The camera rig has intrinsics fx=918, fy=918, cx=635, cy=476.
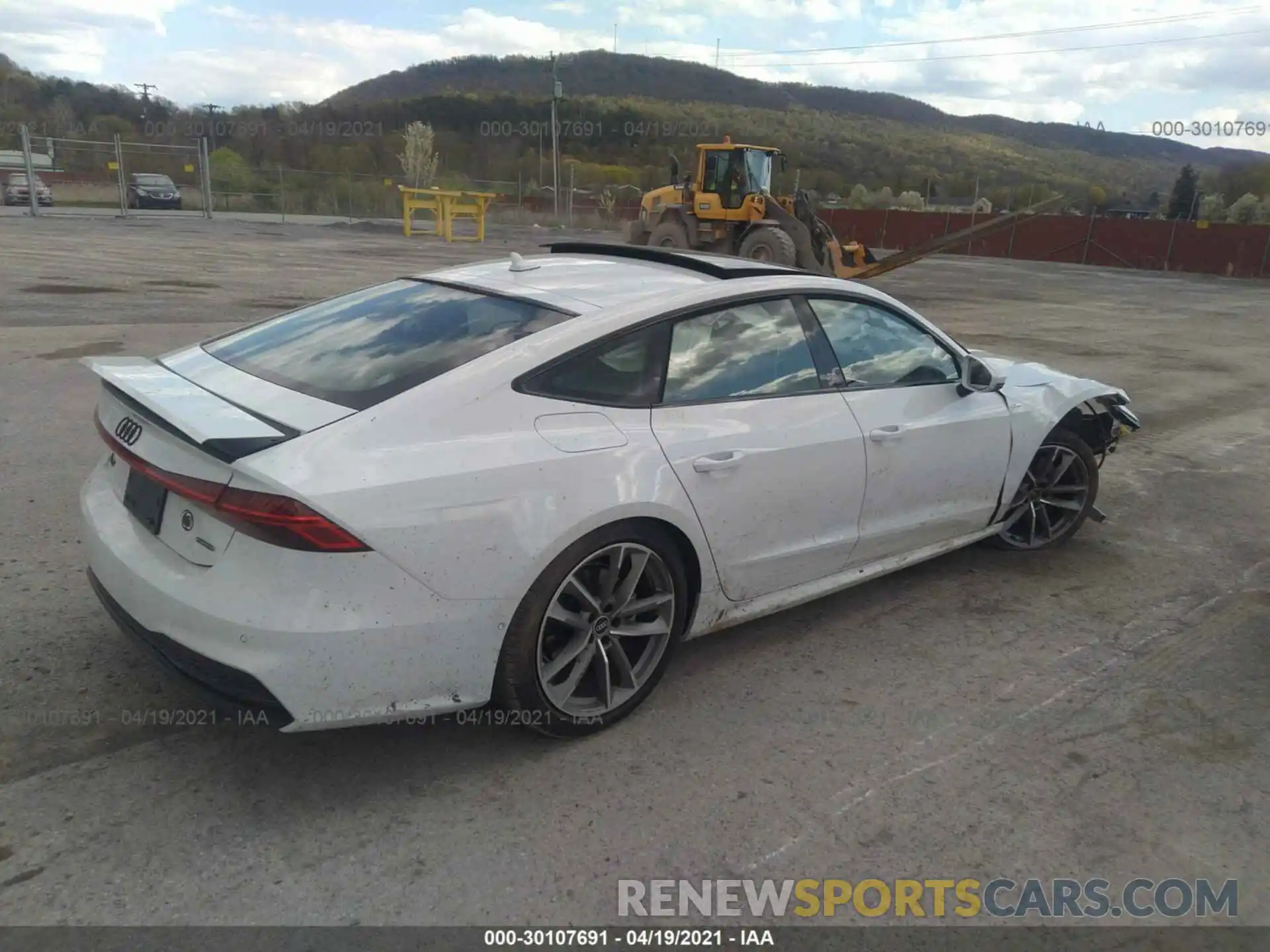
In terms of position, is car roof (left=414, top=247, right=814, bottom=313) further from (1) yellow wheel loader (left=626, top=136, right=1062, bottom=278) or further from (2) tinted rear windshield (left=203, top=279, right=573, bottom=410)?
(1) yellow wheel loader (left=626, top=136, right=1062, bottom=278)

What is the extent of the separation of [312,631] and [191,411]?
811 millimetres

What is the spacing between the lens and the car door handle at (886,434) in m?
3.67

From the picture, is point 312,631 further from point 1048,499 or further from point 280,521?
point 1048,499

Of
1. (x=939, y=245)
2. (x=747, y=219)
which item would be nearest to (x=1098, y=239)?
(x=747, y=219)

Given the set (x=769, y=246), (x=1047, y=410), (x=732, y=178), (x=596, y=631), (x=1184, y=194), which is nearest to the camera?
(x=596, y=631)

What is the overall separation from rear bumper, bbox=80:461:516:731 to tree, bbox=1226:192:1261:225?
47.0 metres

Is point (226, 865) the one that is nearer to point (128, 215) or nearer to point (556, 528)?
point (556, 528)

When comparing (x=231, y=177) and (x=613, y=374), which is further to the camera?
(x=231, y=177)

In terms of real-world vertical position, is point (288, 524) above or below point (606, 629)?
above

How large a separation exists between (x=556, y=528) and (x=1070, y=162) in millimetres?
99520

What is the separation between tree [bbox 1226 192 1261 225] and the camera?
40375 mm

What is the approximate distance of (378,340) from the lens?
316 cm

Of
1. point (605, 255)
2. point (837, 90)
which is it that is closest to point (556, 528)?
point (605, 255)
